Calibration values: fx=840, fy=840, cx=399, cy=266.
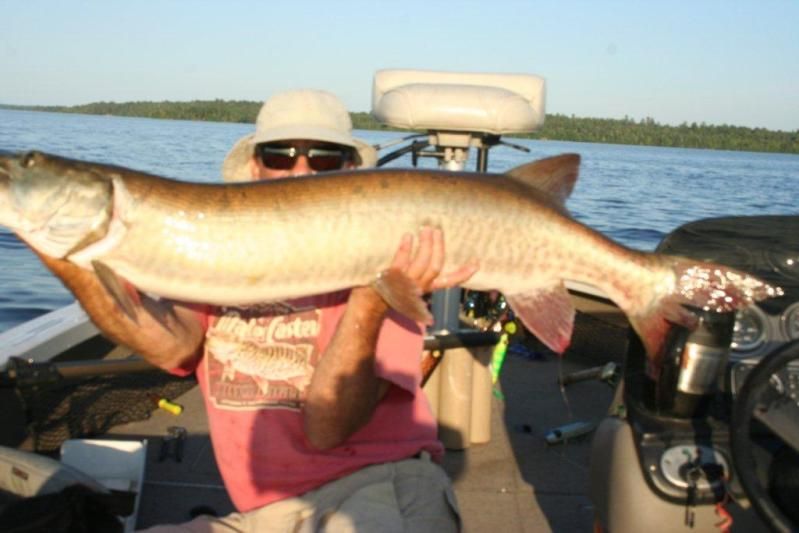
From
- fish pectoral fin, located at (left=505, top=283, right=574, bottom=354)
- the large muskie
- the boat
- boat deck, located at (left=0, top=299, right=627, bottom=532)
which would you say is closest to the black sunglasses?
the large muskie

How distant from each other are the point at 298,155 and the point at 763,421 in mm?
1769

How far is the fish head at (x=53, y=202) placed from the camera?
7.88ft

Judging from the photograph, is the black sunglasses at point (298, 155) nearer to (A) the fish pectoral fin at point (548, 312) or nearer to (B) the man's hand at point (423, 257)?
(B) the man's hand at point (423, 257)

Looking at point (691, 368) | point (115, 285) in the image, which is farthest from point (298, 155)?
point (691, 368)

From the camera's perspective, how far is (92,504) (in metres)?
2.86

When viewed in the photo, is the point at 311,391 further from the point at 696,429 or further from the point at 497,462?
the point at 497,462

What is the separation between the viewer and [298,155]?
2957 millimetres

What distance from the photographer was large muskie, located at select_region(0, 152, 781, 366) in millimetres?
2428

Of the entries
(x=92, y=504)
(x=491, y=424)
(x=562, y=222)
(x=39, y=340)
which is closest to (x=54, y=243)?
(x=92, y=504)

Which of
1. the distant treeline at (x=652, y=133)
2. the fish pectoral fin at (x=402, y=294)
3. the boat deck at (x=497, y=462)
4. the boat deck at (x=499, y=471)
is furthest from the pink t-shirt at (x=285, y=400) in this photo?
the distant treeline at (x=652, y=133)

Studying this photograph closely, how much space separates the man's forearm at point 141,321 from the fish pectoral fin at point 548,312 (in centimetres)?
108

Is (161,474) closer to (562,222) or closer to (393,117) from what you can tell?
(393,117)

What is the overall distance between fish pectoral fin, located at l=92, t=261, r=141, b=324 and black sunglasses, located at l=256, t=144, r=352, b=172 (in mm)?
753

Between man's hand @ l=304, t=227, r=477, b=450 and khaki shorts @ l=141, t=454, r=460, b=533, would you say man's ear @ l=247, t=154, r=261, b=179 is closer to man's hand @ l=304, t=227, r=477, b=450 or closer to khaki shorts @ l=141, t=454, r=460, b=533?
man's hand @ l=304, t=227, r=477, b=450
